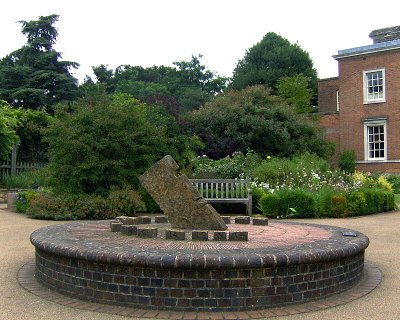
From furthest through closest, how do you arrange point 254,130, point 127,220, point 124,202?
point 254,130
point 124,202
point 127,220

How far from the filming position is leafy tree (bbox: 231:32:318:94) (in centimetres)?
4416

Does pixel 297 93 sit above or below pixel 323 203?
above

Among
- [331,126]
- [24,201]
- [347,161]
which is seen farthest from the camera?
[331,126]

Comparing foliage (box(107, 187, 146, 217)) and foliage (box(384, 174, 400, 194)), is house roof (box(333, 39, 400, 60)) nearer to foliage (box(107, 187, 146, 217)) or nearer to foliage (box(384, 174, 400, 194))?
foliage (box(384, 174, 400, 194))

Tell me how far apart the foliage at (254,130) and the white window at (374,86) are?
696 cm

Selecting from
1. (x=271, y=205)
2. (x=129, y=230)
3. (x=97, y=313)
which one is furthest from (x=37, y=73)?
(x=97, y=313)

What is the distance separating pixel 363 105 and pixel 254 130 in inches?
426

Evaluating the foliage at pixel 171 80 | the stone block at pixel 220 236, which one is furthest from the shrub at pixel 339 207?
the foliage at pixel 171 80

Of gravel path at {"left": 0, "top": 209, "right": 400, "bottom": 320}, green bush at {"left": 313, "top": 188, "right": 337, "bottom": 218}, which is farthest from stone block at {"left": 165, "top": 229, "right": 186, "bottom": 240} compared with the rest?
green bush at {"left": 313, "top": 188, "right": 337, "bottom": 218}

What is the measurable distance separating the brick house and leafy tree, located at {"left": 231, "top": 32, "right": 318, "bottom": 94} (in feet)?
40.5

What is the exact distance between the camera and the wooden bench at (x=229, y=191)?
46.5 ft

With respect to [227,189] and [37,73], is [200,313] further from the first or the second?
[37,73]

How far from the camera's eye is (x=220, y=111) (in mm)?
23703

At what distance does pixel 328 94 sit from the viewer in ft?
124
